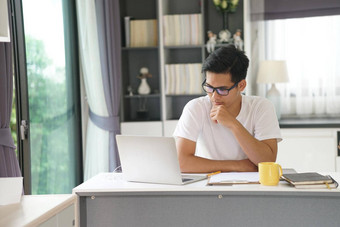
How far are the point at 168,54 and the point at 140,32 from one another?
1.09 feet

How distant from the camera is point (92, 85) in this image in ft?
14.0

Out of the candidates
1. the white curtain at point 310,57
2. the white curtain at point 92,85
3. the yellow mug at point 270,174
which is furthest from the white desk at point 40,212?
the white curtain at point 310,57

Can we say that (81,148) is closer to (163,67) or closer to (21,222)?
(163,67)

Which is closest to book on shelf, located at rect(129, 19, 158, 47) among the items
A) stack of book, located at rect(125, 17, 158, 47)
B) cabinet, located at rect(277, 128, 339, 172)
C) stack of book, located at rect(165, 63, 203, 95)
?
stack of book, located at rect(125, 17, 158, 47)

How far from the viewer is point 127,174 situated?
2.39 m

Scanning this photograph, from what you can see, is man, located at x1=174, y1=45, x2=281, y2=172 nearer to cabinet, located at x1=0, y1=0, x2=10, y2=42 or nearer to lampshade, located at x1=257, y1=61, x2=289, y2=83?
cabinet, located at x1=0, y1=0, x2=10, y2=42

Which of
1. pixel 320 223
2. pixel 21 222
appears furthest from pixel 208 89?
pixel 21 222

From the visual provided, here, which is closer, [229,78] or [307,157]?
[229,78]

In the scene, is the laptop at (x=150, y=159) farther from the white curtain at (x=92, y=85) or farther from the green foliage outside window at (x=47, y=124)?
the white curtain at (x=92, y=85)

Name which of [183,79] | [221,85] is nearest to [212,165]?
[221,85]

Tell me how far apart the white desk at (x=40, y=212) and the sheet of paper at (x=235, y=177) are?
0.64m

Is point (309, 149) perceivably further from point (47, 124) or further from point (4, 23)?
point (4, 23)

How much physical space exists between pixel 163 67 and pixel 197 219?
2.55m

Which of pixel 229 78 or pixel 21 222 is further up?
pixel 229 78
